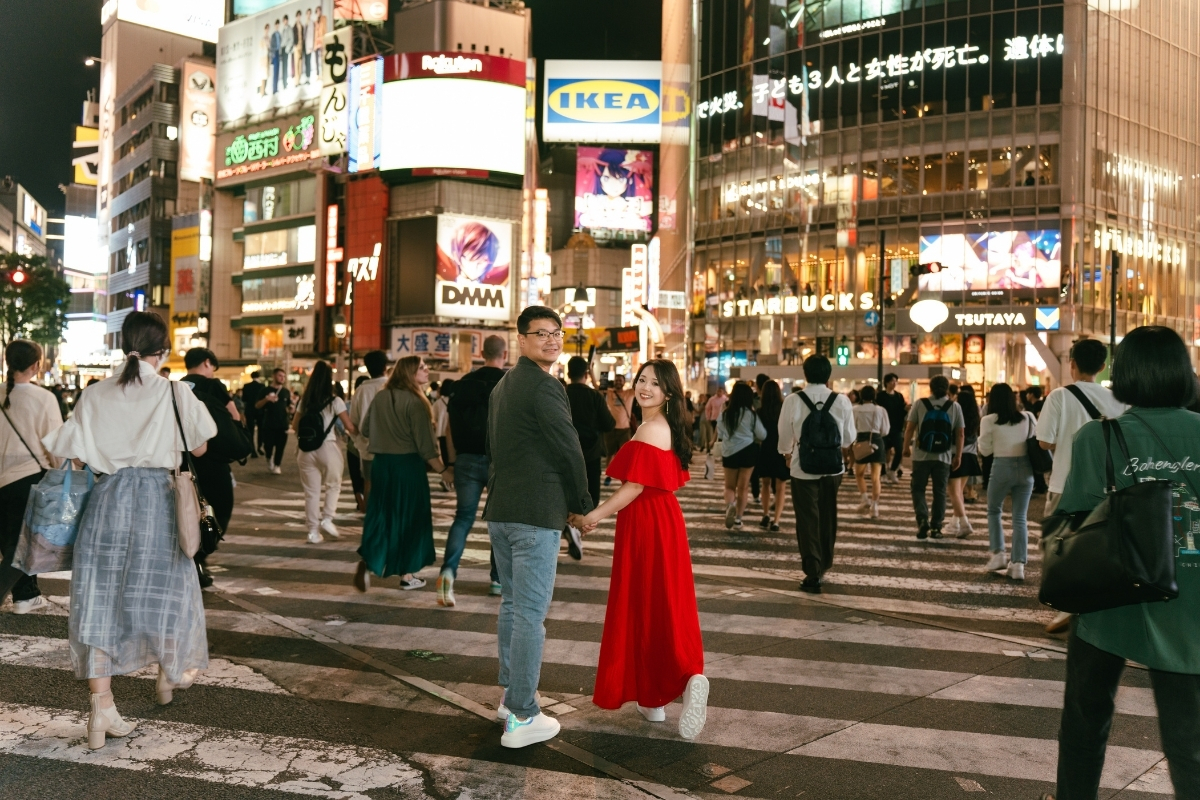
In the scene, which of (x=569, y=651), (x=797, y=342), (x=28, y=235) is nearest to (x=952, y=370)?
(x=797, y=342)

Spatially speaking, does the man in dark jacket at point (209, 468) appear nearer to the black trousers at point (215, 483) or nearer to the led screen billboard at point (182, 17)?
the black trousers at point (215, 483)

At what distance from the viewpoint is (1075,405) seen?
7172 millimetres

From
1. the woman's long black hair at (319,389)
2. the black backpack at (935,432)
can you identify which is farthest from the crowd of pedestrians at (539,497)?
the black backpack at (935,432)

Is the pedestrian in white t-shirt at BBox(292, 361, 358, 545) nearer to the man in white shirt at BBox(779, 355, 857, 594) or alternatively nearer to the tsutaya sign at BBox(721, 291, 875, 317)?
the man in white shirt at BBox(779, 355, 857, 594)

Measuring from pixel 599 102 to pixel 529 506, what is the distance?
278 ft

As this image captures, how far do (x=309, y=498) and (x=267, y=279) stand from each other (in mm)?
60168

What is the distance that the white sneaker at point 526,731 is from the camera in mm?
4660

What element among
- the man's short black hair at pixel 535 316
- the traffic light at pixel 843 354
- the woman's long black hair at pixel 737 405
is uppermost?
the traffic light at pixel 843 354

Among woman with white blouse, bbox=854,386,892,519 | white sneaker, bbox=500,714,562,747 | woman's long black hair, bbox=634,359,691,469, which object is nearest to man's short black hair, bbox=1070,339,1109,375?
woman's long black hair, bbox=634,359,691,469

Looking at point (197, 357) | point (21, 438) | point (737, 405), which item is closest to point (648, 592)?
point (21, 438)

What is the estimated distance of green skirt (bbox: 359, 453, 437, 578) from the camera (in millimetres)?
8219

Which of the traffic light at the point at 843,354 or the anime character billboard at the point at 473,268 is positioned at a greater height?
the anime character billboard at the point at 473,268

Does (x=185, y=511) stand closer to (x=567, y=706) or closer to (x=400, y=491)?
(x=567, y=706)

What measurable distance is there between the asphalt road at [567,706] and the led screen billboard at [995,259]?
128 ft
